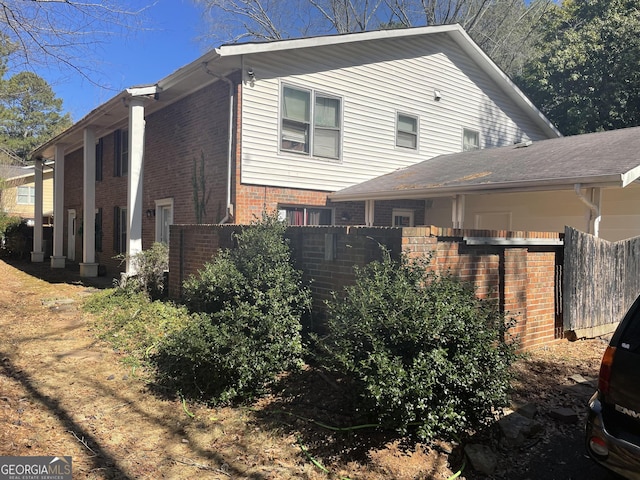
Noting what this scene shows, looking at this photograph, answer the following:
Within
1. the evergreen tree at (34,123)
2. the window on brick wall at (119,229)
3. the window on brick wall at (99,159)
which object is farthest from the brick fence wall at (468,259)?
the evergreen tree at (34,123)

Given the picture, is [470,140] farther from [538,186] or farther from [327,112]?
[538,186]

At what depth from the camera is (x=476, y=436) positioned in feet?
12.8

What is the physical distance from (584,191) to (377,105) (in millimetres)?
5860

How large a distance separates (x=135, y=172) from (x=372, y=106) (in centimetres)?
629

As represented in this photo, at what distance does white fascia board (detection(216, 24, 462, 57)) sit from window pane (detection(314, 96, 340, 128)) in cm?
130

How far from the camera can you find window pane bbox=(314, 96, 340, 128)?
11125 millimetres

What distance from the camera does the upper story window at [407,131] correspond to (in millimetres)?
12938

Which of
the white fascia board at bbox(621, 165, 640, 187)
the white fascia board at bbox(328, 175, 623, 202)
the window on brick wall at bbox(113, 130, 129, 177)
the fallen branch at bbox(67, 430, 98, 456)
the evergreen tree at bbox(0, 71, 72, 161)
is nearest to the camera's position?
the fallen branch at bbox(67, 430, 98, 456)

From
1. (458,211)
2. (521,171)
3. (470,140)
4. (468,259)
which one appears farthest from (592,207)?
(470,140)

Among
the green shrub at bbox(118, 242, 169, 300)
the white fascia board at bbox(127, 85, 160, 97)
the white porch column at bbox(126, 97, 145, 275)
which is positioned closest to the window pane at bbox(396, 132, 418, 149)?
the white fascia board at bbox(127, 85, 160, 97)

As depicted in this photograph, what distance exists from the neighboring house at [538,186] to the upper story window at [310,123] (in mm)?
1292

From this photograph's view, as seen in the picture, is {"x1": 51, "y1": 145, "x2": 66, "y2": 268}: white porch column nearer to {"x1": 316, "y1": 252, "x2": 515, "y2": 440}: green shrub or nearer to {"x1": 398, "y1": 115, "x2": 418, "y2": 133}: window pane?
{"x1": 398, "y1": 115, "x2": 418, "y2": 133}: window pane

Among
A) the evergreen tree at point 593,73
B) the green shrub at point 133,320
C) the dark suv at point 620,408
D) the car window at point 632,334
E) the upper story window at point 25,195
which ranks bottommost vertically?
the green shrub at point 133,320

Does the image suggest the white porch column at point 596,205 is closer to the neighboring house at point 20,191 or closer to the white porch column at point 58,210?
the white porch column at point 58,210
